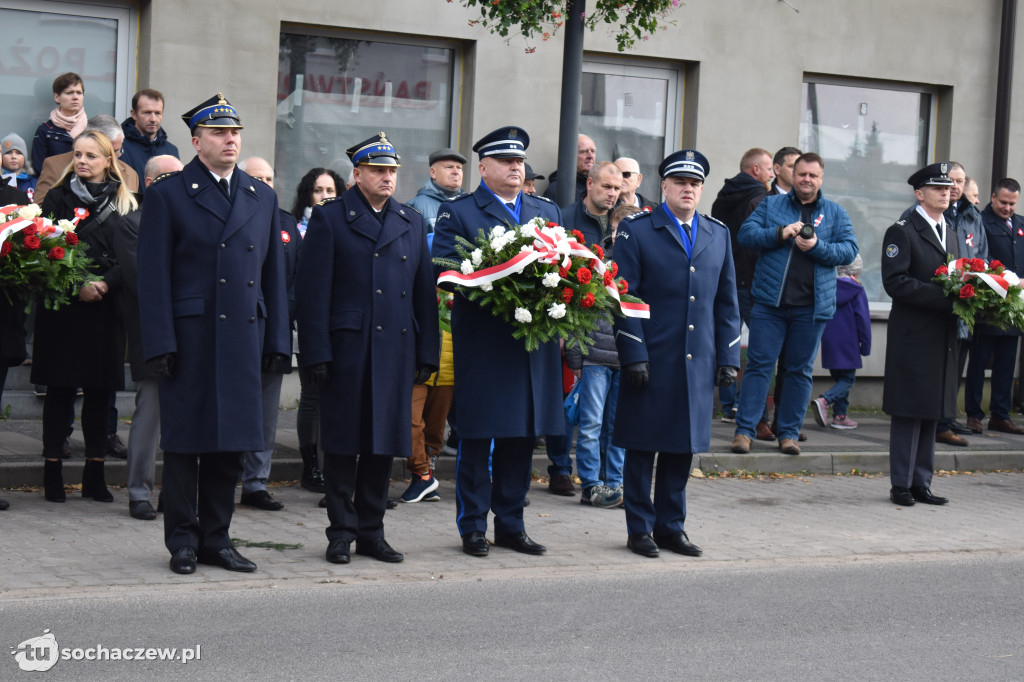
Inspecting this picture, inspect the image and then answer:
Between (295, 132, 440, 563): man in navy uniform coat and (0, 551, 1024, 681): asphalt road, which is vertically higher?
(295, 132, 440, 563): man in navy uniform coat

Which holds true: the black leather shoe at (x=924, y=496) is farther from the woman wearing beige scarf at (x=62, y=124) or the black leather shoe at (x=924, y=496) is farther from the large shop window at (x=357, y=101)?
the woman wearing beige scarf at (x=62, y=124)

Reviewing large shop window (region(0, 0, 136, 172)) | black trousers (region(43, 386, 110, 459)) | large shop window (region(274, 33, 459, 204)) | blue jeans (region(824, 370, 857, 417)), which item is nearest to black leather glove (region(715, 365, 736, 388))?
black trousers (region(43, 386, 110, 459))

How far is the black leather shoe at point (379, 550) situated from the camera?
722 centimetres

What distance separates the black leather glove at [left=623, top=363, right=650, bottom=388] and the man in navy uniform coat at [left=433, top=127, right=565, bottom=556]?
39 centimetres

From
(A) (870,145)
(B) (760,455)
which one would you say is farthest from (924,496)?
(A) (870,145)

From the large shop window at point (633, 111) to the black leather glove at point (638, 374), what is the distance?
7.29 meters

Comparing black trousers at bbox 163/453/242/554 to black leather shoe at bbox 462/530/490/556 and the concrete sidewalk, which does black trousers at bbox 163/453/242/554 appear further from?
the concrete sidewalk

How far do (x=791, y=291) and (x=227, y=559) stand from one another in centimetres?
596

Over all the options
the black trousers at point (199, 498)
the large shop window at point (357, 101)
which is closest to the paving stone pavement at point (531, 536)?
the black trousers at point (199, 498)

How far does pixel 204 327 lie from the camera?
6.71 meters

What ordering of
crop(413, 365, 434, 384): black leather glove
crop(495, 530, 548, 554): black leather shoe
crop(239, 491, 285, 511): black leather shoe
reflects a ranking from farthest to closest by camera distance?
crop(239, 491, 285, 511): black leather shoe
crop(495, 530, 548, 554): black leather shoe
crop(413, 365, 434, 384): black leather glove

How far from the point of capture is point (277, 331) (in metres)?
7.00

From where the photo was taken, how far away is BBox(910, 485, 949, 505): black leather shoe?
9898 millimetres

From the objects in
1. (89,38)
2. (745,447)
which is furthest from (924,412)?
(89,38)
